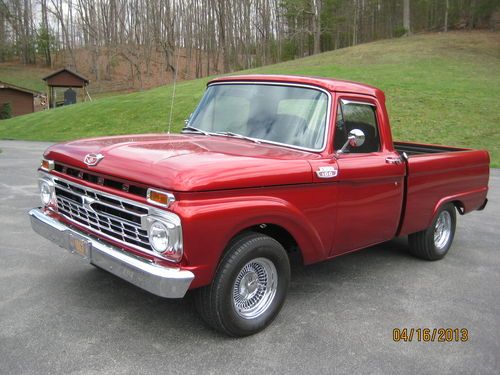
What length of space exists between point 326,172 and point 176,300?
1686 mm

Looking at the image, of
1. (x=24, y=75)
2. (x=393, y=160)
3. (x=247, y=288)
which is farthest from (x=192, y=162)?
(x=24, y=75)

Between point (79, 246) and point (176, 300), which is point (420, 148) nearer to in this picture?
point (176, 300)

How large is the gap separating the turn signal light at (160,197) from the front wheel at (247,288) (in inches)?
23.3

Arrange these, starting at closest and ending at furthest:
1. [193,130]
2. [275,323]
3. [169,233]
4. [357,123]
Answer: [169,233]
[275,323]
[357,123]
[193,130]

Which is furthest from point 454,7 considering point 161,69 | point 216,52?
point 161,69

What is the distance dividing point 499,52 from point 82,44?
52.3m

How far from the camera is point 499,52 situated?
34562mm

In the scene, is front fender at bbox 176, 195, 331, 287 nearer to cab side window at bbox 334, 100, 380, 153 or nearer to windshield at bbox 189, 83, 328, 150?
windshield at bbox 189, 83, 328, 150

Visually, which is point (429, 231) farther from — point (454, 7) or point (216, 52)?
point (216, 52)

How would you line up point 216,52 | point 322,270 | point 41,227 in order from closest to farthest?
point 41,227
point 322,270
point 216,52

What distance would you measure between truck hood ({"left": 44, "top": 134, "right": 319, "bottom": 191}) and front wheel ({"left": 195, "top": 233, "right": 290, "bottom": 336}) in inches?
18.6

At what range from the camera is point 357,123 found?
4469 mm

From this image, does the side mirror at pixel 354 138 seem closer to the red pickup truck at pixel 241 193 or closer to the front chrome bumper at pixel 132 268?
the red pickup truck at pixel 241 193

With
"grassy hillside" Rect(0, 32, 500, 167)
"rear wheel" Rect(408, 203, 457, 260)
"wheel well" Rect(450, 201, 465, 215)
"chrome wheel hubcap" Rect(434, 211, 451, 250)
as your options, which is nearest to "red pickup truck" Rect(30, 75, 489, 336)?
"rear wheel" Rect(408, 203, 457, 260)
